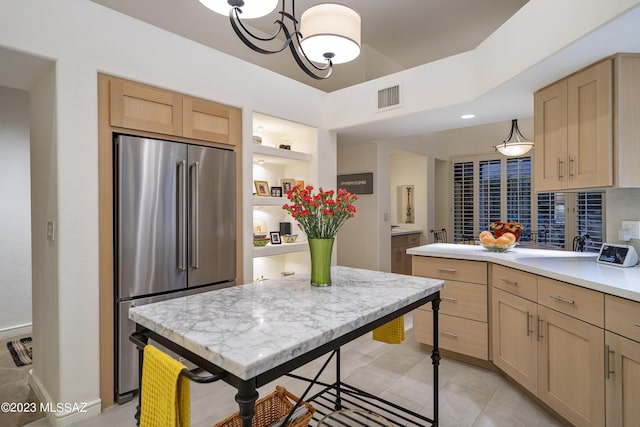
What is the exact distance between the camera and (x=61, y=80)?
6.66 ft

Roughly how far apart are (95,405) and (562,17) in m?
3.59

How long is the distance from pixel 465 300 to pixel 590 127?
58.8 inches

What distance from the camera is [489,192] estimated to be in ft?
21.1

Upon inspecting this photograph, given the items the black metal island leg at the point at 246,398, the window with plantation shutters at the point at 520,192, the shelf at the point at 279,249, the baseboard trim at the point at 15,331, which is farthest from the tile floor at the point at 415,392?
the window with plantation shutters at the point at 520,192

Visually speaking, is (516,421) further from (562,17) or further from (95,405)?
(95,405)

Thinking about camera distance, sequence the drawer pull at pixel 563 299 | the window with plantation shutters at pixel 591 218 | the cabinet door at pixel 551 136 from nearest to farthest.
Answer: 1. the drawer pull at pixel 563 299
2. the cabinet door at pixel 551 136
3. the window with plantation shutters at pixel 591 218

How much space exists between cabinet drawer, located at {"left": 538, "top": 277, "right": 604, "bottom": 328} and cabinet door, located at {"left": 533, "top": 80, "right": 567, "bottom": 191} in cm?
78

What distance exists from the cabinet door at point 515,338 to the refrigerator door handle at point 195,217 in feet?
7.54

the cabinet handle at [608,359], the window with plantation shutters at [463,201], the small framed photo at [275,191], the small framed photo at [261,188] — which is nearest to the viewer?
the cabinet handle at [608,359]

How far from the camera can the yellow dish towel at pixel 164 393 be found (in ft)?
3.29

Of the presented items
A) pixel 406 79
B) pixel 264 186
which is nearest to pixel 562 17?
pixel 406 79

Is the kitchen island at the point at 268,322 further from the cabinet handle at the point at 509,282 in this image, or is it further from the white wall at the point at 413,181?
the white wall at the point at 413,181

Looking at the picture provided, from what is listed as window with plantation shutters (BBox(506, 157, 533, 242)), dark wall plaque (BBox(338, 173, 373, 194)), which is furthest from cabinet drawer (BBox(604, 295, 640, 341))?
window with plantation shutters (BBox(506, 157, 533, 242))

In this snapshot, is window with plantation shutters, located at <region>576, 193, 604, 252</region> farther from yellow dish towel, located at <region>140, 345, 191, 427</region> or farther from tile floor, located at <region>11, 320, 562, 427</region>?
yellow dish towel, located at <region>140, 345, 191, 427</region>
